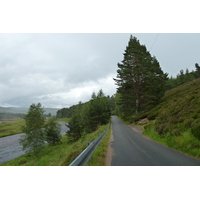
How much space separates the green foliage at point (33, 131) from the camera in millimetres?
26062

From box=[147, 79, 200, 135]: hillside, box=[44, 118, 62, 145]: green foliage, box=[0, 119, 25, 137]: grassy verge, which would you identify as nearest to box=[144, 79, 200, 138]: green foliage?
box=[147, 79, 200, 135]: hillside

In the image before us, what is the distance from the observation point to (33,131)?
88.3 ft

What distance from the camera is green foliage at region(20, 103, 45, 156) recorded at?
85.5ft

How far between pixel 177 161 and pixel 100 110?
28.5m

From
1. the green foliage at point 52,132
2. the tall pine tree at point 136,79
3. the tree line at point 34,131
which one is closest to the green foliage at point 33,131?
the tree line at point 34,131

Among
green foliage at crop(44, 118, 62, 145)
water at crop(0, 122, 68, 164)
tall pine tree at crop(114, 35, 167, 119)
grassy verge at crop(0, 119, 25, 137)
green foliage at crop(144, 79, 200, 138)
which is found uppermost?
tall pine tree at crop(114, 35, 167, 119)

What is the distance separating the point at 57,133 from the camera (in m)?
35.3

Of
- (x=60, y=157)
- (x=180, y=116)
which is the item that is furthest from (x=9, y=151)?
(x=180, y=116)

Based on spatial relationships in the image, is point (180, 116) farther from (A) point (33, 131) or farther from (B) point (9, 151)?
(B) point (9, 151)

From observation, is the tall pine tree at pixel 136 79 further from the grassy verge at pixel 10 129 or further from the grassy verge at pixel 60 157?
the grassy verge at pixel 10 129

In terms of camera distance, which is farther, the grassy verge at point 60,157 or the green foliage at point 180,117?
the green foliage at point 180,117

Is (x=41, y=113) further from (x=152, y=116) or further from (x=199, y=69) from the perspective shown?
(x=199, y=69)

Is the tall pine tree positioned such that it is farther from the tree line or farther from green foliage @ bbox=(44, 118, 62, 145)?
green foliage @ bbox=(44, 118, 62, 145)

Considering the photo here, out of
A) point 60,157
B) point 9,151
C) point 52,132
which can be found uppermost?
point 52,132
